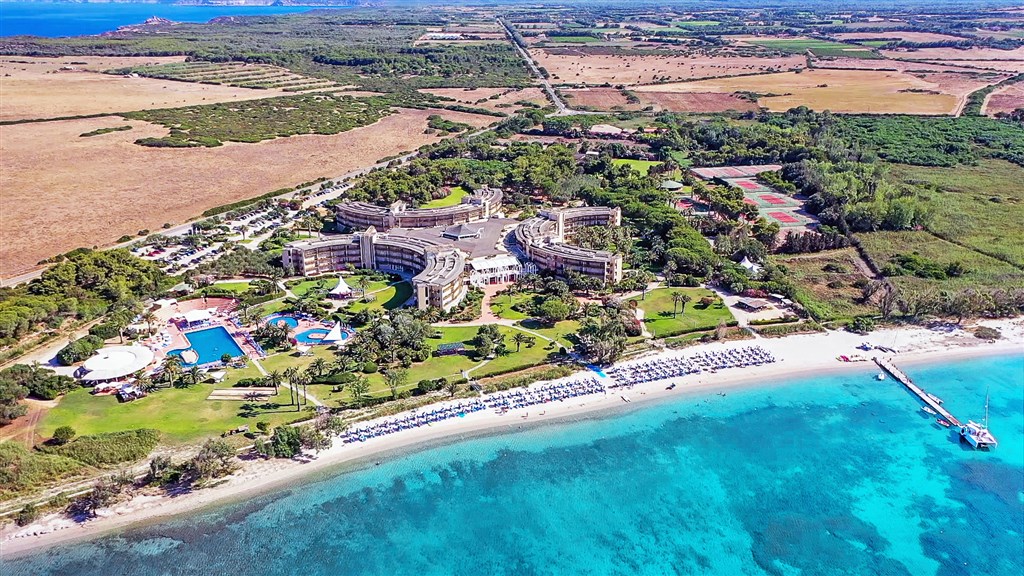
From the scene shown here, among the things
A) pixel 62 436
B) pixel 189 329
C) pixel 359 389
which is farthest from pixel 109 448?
pixel 189 329

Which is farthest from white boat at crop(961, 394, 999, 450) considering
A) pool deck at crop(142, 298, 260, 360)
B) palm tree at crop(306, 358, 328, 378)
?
pool deck at crop(142, 298, 260, 360)

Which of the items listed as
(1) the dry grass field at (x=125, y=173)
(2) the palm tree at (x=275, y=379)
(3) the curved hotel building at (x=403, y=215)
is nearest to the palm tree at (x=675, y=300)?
(3) the curved hotel building at (x=403, y=215)

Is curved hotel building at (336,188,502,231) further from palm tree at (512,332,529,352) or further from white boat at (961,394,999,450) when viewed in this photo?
white boat at (961,394,999,450)

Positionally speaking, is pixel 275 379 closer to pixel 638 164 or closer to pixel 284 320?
pixel 284 320

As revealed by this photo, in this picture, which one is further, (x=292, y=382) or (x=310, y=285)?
(x=310, y=285)

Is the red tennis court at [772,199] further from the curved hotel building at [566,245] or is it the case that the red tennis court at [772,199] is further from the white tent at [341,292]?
the white tent at [341,292]

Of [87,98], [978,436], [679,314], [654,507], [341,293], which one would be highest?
[87,98]
